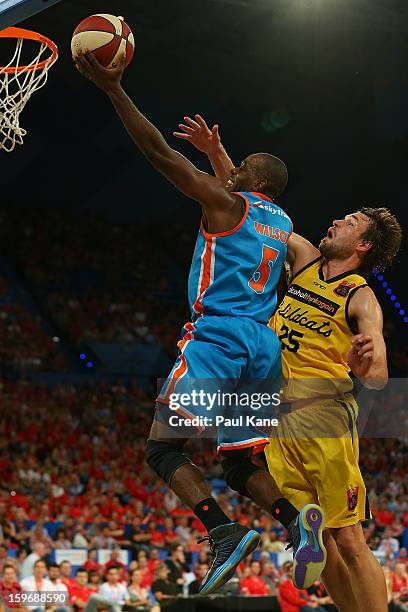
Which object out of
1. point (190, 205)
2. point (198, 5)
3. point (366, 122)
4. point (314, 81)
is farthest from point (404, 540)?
point (190, 205)

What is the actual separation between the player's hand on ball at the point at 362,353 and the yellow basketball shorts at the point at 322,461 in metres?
0.61

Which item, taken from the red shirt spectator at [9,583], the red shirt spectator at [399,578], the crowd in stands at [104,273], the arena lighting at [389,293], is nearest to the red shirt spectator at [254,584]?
the red shirt spectator at [399,578]

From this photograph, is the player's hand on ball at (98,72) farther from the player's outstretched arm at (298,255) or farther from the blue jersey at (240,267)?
the player's outstretched arm at (298,255)

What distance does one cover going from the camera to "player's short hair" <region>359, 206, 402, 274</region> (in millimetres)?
5844

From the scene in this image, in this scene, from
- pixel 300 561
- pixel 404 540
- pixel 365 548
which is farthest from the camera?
pixel 404 540

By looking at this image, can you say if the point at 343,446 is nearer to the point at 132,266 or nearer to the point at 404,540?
the point at 404,540

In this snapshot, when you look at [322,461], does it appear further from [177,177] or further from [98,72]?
[98,72]

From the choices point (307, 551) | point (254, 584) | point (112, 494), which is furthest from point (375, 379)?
point (112, 494)

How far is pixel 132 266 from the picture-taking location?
1013 inches

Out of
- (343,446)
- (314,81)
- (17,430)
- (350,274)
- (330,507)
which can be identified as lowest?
(330,507)

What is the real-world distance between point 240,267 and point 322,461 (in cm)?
124

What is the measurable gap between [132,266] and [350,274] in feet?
66.0

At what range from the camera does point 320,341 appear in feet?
18.6

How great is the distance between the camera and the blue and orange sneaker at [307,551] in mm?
4543
